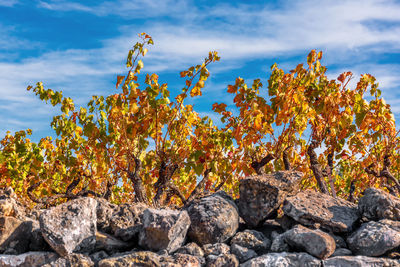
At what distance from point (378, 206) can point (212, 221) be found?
2319mm

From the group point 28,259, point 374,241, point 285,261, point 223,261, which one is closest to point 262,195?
point 285,261

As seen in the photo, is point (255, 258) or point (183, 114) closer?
point (255, 258)

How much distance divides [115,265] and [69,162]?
4949 millimetres

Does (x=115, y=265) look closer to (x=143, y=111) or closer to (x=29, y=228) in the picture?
(x=29, y=228)

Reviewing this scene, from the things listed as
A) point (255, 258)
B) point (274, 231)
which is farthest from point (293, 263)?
point (274, 231)

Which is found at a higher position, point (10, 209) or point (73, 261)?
point (10, 209)

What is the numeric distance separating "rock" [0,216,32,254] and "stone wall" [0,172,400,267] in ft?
0.04

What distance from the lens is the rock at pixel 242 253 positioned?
4.90m

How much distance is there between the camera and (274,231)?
18.1ft

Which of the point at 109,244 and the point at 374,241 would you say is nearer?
the point at 374,241

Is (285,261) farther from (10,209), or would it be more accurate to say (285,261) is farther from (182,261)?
(10,209)

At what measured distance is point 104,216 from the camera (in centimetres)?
564

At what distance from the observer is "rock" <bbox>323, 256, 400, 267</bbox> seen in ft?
15.0

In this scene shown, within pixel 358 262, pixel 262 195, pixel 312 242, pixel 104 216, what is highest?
pixel 262 195
